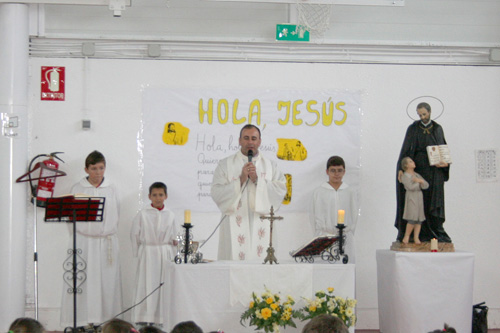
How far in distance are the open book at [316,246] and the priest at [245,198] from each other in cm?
82

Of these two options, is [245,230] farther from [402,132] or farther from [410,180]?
[402,132]

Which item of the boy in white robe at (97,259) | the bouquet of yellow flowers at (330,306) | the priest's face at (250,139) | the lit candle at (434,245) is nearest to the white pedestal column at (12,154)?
the boy in white robe at (97,259)

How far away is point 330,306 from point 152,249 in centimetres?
288

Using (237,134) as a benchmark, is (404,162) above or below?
below

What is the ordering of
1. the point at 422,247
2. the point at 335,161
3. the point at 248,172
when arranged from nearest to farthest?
the point at 248,172 → the point at 422,247 → the point at 335,161

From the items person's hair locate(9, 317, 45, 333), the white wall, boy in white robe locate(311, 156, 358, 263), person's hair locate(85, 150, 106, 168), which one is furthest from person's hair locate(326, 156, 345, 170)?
person's hair locate(9, 317, 45, 333)

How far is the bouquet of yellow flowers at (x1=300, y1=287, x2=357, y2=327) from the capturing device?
6105mm

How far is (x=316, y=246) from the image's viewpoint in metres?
6.46

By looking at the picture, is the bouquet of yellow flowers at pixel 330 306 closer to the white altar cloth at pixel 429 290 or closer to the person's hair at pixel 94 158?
the white altar cloth at pixel 429 290

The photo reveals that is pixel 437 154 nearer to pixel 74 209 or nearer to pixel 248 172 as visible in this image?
pixel 248 172

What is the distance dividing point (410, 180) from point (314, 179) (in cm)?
168

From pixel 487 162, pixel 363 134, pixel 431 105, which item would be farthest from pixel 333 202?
pixel 487 162

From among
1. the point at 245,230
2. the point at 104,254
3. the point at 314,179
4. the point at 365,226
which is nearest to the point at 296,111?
the point at 314,179

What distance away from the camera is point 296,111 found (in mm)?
9102
